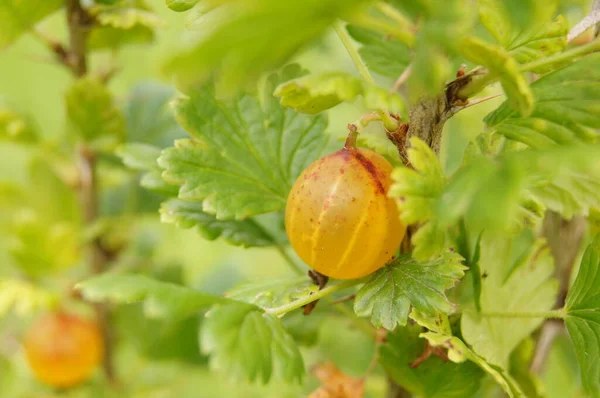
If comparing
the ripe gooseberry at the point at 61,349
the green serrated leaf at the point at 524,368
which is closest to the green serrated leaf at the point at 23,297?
the ripe gooseberry at the point at 61,349

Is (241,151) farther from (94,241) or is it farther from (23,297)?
(94,241)

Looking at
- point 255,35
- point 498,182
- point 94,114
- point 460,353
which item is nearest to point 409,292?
point 460,353

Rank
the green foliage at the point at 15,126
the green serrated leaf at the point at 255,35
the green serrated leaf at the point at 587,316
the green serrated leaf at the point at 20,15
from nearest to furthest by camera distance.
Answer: the green serrated leaf at the point at 255,35 → the green serrated leaf at the point at 587,316 → the green serrated leaf at the point at 20,15 → the green foliage at the point at 15,126

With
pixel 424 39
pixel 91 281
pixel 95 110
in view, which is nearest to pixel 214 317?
pixel 91 281

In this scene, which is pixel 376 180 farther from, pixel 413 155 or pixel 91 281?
pixel 91 281

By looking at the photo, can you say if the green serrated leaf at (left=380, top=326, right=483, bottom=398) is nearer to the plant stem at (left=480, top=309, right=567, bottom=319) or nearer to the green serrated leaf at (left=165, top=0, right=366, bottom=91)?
the plant stem at (left=480, top=309, right=567, bottom=319)

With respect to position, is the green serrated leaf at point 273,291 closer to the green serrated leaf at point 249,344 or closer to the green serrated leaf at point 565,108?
the green serrated leaf at point 249,344

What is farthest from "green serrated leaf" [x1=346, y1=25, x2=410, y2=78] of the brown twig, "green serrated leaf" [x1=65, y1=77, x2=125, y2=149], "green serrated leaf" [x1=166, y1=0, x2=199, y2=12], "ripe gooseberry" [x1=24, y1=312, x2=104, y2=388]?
"ripe gooseberry" [x1=24, y1=312, x2=104, y2=388]

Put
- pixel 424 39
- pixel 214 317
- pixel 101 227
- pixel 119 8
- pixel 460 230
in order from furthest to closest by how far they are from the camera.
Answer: pixel 101 227 < pixel 119 8 < pixel 460 230 < pixel 214 317 < pixel 424 39
